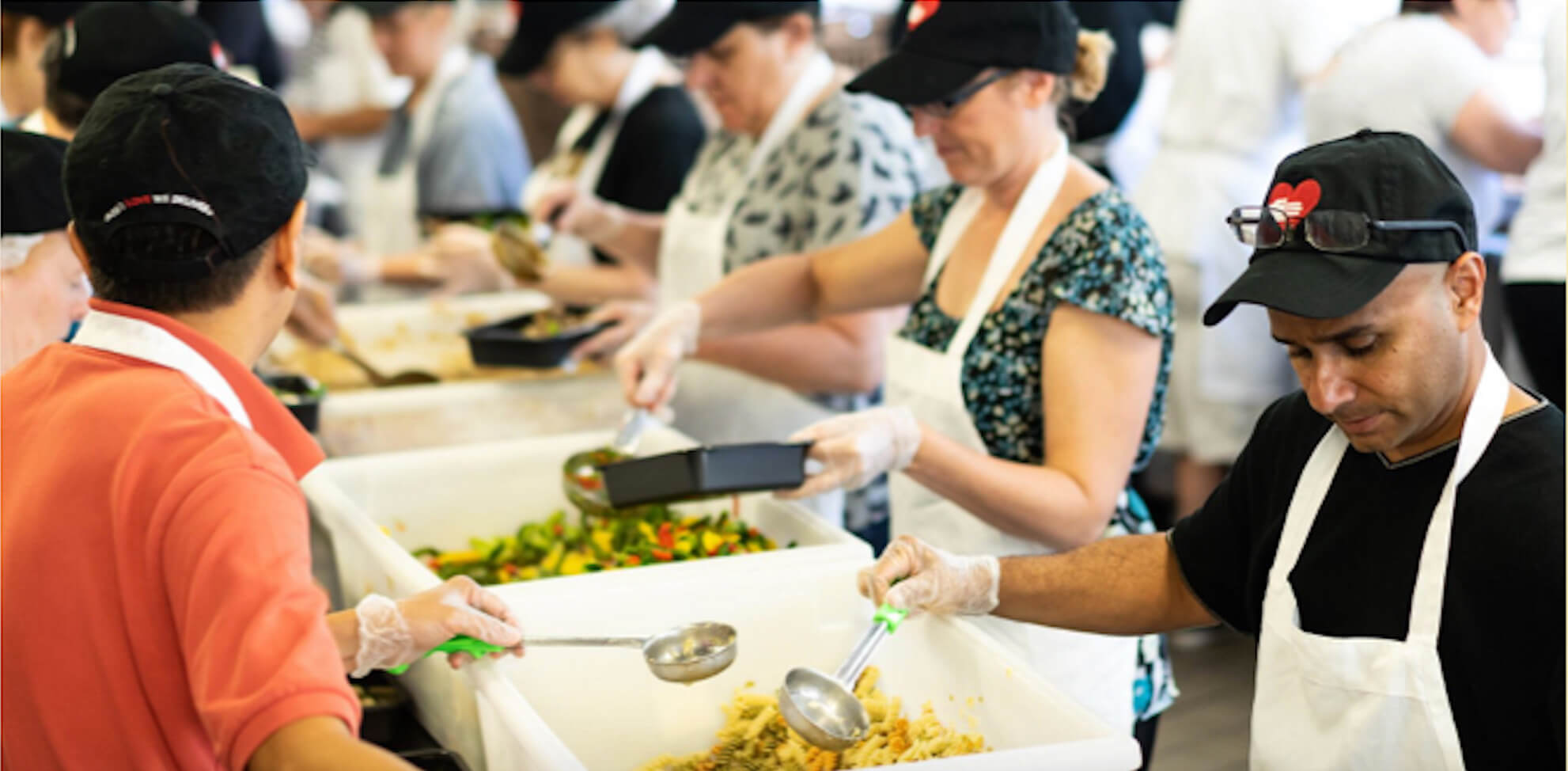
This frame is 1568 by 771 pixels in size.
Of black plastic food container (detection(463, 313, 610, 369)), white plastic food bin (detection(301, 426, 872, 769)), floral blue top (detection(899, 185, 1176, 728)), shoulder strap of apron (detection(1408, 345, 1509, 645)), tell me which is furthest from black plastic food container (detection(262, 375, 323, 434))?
shoulder strap of apron (detection(1408, 345, 1509, 645))

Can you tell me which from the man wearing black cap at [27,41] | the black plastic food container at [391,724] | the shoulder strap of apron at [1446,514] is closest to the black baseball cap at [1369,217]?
the shoulder strap of apron at [1446,514]

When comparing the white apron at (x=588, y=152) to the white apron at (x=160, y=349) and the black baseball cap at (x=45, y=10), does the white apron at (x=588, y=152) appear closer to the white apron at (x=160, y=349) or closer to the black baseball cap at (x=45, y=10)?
the black baseball cap at (x=45, y=10)

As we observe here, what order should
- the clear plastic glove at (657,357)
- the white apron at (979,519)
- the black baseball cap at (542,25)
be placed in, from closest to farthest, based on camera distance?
the white apron at (979,519), the clear plastic glove at (657,357), the black baseball cap at (542,25)

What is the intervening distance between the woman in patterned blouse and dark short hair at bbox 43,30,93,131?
0.88 meters

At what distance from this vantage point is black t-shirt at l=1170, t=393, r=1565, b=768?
46.6 inches

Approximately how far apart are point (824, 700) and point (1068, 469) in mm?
438

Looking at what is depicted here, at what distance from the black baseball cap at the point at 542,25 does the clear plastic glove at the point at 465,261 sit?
38 cm

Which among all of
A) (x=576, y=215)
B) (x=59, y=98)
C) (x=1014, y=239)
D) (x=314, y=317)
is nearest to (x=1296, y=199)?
(x=1014, y=239)

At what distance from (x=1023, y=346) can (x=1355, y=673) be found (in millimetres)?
633

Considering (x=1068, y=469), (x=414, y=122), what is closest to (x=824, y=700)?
(x=1068, y=469)

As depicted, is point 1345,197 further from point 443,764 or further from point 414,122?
point 414,122

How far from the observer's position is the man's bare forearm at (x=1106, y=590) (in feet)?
5.16

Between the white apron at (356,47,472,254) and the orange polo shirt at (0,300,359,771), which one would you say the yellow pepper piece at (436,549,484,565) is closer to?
the orange polo shirt at (0,300,359,771)

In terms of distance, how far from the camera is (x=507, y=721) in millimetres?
1395
